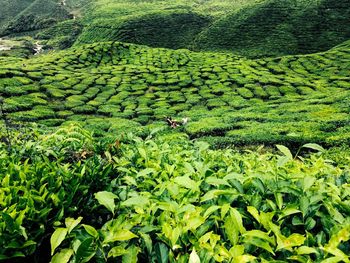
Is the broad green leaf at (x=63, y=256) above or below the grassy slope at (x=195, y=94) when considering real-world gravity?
above

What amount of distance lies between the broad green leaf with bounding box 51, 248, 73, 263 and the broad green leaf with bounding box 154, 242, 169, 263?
500 mm

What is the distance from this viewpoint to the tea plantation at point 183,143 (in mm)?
1846

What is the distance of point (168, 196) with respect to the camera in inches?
92.5

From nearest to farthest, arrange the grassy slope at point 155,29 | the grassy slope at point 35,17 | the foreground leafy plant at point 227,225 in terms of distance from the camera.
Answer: the foreground leafy plant at point 227,225
the grassy slope at point 155,29
the grassy slope at point 35,17

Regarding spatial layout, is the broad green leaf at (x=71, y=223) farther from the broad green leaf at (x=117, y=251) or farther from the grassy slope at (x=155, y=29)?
the grassy slope at (x=155, y=29)

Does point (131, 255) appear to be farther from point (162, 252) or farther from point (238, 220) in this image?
point (238, 220)

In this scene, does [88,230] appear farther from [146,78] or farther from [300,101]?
[146,78]

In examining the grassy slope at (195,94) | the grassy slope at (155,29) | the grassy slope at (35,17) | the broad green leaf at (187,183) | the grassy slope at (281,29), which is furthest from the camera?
the grassy slope at (35,17)

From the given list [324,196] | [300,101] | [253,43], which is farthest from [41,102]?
[253,43]

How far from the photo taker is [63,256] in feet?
5.92

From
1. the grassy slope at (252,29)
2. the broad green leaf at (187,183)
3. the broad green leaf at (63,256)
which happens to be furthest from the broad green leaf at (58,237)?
the grassy slope at (252,29)

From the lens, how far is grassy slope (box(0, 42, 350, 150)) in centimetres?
909

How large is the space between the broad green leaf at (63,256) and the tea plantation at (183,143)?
0.04ft

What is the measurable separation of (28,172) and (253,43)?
2357cm
